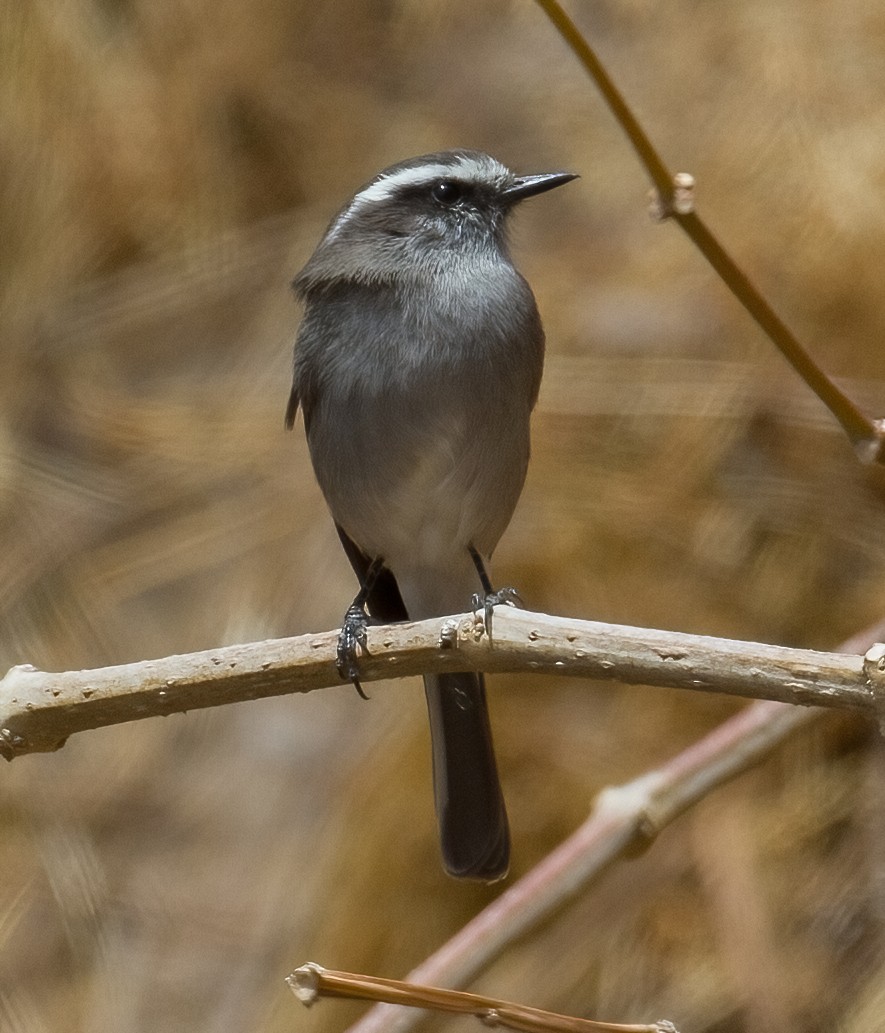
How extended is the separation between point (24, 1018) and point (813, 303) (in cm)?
223

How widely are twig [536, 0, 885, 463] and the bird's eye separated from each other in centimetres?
74

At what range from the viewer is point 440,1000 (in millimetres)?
991

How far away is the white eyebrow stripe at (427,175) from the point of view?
1.96 metres

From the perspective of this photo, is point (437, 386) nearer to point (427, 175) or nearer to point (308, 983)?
point (427, 175)

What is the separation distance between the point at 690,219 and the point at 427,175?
2.77ft

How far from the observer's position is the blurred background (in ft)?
8.54

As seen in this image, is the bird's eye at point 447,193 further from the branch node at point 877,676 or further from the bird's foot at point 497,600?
the branch node at point 877,676

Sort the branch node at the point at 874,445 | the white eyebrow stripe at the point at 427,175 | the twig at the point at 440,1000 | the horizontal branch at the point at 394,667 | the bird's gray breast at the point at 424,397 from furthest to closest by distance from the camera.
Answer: the white eyebrow stripe at the point at 427,175 → the bird's gray breast at the point at 424,397 → the branch node at the point at 874,445 → the horizontal branch at the point at 394,667 → the twig at the point at 440,1000

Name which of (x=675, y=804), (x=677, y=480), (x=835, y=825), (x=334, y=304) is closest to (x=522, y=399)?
(x=334, y=304)

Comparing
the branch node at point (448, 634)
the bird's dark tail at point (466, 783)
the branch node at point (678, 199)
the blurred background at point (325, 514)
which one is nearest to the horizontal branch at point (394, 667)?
the branch node at point (448, 634)

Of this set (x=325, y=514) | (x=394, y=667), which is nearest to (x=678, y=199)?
(x=394, y=667)

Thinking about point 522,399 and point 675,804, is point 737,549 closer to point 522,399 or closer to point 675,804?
point 522,399

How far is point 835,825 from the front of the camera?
2.60m

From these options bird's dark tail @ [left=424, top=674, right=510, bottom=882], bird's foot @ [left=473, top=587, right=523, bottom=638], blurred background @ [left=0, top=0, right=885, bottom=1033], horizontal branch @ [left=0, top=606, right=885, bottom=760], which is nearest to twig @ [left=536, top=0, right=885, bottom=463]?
horizontal branch @ [left=0, top=606, right=885, bottom=760]
